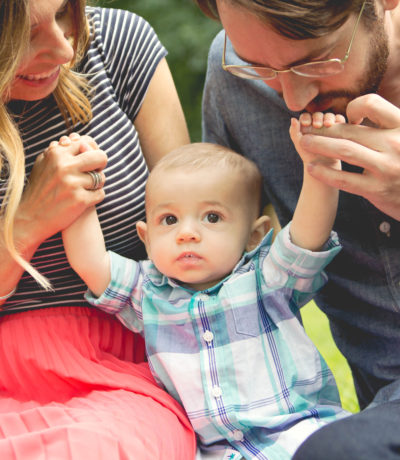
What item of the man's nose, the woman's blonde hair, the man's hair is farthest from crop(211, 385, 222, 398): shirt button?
the man's hair

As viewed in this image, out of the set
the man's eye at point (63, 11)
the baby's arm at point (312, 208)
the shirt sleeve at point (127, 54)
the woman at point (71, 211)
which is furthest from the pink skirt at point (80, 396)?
the man's eye at point (63, 11)

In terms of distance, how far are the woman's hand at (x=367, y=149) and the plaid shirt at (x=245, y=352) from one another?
0.70 ft

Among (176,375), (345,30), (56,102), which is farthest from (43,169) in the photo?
(345,30)

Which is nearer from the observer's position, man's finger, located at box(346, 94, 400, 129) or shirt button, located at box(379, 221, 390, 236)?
man's finger, located at box(346, 94, 400, 129)

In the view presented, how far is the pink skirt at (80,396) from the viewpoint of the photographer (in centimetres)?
143

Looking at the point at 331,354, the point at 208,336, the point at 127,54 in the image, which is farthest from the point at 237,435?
the point at 331,354

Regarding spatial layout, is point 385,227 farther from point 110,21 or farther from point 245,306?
point 110,21

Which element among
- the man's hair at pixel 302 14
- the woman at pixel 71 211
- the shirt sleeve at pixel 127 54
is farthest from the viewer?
the shirt sleeve at pixel 127 54

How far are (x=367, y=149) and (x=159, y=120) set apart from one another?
801 millimetres

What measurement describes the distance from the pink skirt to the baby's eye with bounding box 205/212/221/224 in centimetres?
42

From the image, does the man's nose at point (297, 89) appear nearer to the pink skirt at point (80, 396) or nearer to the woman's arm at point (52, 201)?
the woman's arm at point (52, 201)

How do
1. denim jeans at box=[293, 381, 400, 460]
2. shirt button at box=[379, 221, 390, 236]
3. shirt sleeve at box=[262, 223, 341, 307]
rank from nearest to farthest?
denim jeans at box=[293, 381, 400, 460], shirt sleeve at box=[262, 223, 341, 307], shirt button at box=[379, 221, 390, 236]

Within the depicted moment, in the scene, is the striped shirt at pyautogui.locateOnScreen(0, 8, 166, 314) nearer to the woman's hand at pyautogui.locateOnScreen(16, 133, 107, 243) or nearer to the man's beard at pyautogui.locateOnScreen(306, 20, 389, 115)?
the woman's hand at pyautogui.locateOnScreen(16, 133, 107, 243)

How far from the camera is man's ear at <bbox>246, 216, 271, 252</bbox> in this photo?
1784 mm
